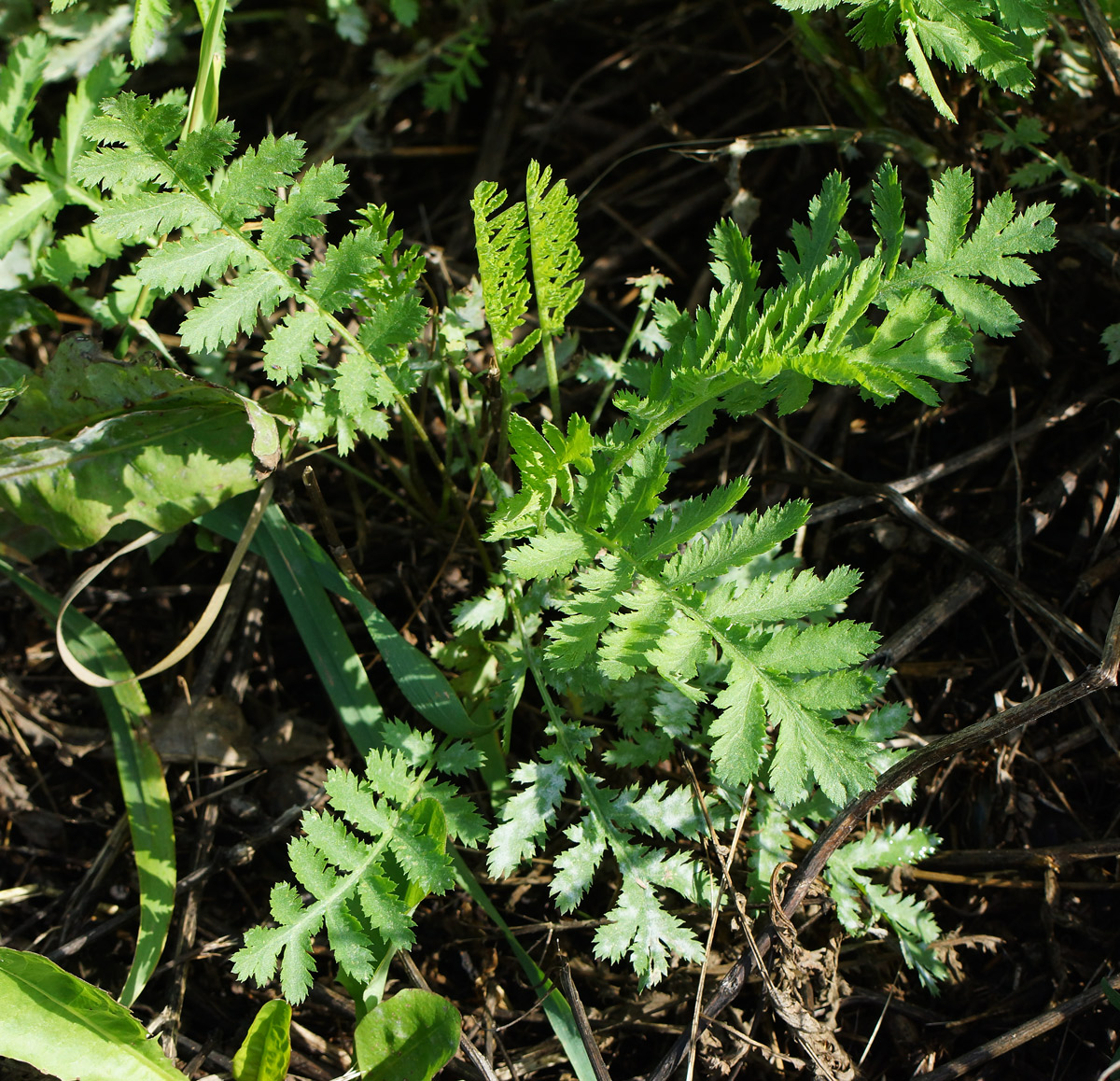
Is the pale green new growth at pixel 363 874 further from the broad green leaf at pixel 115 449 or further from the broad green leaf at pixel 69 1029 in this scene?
the broad green leaf at pixel 115 449

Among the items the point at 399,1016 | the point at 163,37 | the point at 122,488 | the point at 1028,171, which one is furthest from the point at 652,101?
the point at 399,1016

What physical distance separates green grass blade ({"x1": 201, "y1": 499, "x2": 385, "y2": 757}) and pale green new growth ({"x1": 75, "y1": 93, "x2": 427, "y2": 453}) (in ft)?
1.85

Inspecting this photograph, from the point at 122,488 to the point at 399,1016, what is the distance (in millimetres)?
1508

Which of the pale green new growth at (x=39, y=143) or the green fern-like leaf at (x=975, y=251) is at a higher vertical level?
the pale green new growth at (x=39, y=143)

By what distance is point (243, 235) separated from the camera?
2.13 m

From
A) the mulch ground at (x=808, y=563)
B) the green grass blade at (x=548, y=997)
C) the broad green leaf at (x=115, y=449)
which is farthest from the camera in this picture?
the broad green leaf at (x=115, y=449)

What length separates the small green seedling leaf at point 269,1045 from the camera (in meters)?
2.08

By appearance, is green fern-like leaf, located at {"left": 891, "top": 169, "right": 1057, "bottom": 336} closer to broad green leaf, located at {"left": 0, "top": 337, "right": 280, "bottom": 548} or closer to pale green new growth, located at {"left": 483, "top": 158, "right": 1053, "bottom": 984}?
pale green new growth, located at {"left": 483, "top": 158, "right": 1053, "bottom": 984}

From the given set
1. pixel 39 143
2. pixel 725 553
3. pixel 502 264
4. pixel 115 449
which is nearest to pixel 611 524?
pixel 725 553

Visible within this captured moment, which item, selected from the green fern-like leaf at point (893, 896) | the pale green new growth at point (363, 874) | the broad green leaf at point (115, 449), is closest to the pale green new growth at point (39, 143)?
the broad green leaf at point (115, 449)

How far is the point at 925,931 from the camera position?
2.26 m

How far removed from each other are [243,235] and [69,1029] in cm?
183

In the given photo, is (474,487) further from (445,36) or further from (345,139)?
(445,36)

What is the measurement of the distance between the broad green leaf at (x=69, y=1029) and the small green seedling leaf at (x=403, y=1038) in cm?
44
